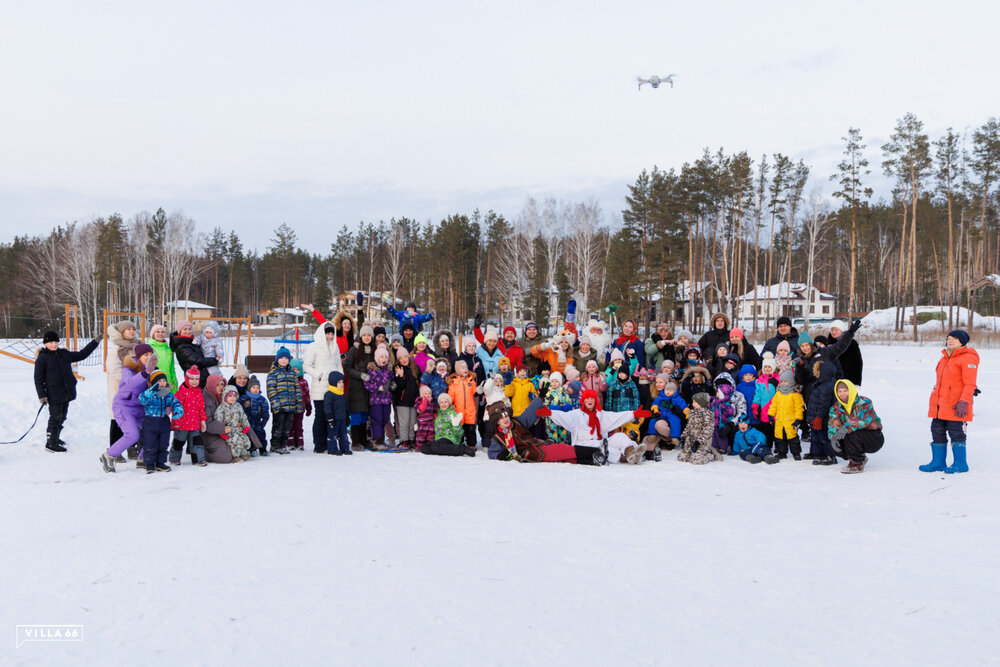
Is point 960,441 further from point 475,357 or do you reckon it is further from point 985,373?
point 985,373

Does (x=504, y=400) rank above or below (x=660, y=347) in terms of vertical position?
below

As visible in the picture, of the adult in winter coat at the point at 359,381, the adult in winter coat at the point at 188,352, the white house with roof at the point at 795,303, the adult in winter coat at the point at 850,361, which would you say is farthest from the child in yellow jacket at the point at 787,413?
the white house with roof at the point at 795,303

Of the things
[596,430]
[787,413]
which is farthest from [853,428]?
[596,430]

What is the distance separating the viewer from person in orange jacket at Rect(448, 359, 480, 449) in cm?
741

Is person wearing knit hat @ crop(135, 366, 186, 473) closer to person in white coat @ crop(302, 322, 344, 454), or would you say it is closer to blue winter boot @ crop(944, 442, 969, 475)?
person in white coat @ crop(302, 322, 344, 454)

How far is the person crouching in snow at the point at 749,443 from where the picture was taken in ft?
22.8

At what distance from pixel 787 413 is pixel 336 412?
5.11 meters

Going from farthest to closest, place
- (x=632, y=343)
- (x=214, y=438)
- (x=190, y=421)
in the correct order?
(x=632, y=343), (x=214, y=438), (x=190, y=421)

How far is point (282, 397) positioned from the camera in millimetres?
7324

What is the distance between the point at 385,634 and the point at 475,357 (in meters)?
5.41

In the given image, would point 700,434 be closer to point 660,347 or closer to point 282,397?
point 660,347

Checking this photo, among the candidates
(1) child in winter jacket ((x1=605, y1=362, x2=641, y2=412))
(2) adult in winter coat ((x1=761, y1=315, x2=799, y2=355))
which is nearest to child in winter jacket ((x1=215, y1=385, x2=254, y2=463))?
(1) child in winter jacket ((x1=605, y1=362, x2=641, y2=412))

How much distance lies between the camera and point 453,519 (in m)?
4.57

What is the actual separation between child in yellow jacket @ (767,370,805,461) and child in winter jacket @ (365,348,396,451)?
442 centimetres
